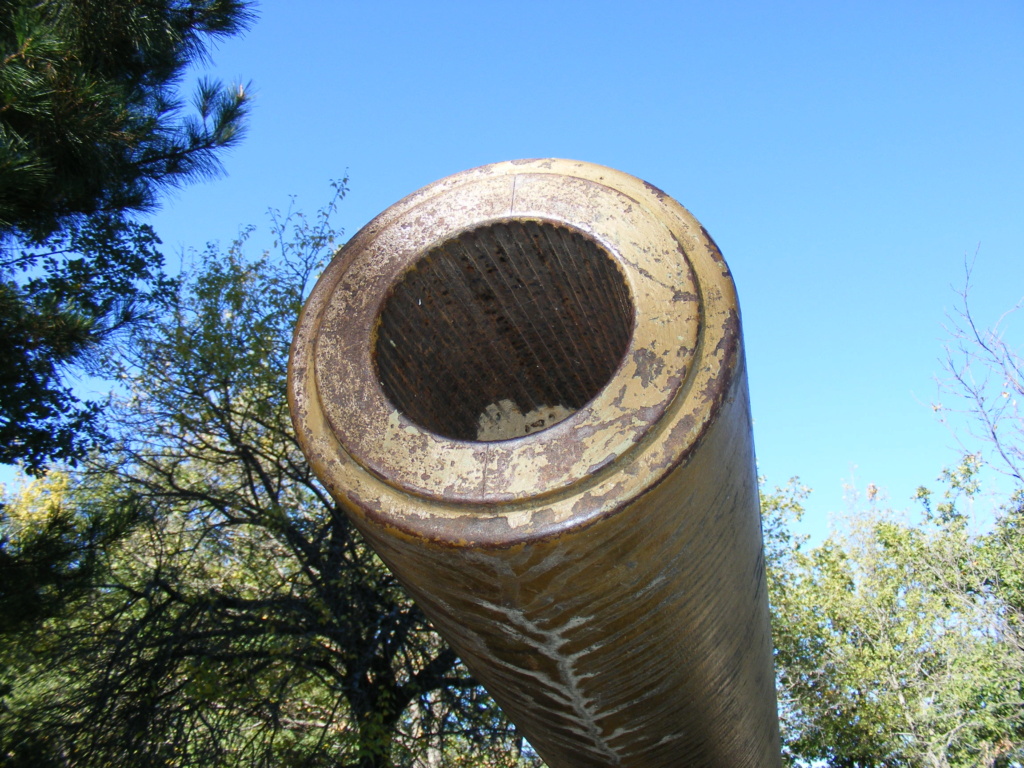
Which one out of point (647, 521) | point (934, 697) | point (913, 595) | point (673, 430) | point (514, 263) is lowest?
point (647, 521)

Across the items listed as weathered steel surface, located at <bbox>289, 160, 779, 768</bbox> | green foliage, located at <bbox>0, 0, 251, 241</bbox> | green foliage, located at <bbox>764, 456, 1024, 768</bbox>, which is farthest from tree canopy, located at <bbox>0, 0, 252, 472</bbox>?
green foliage, located at <bbox>764, 456, 1024, 768</bbox>

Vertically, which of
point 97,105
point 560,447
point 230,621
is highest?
point 97,105

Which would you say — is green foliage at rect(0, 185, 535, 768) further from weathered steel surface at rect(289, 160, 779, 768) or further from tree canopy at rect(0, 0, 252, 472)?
weathered steel surface at rect(289, 160, 779, 768)

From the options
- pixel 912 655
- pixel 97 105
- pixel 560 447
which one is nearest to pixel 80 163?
pixel 97 105

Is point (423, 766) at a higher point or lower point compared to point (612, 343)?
higher

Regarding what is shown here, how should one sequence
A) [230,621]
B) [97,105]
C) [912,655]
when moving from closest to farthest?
[97,105], [230,621], [912,655]

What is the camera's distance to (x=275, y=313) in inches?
388

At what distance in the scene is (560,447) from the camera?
137 centimetres

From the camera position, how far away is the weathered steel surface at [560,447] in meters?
1.35

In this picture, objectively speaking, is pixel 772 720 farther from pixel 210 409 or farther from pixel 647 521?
pixel 210 409

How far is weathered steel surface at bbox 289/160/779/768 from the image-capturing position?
53.3 inches

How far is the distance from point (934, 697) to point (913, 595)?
222 cm

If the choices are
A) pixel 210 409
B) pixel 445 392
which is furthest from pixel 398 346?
pixel 210 409

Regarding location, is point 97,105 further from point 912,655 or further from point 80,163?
point 912,655
